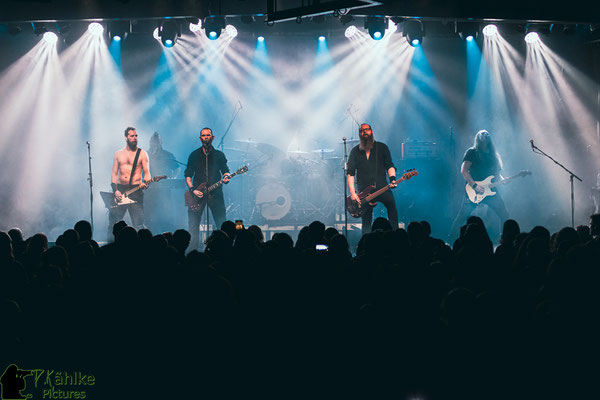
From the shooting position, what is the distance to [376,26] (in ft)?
38.9

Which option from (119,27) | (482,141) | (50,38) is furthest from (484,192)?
(50,38)

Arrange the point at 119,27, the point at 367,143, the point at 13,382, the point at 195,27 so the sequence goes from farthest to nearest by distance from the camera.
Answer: the point at 195,27 → the point at 119,27 → the point at 367,143 → the point at 13,382

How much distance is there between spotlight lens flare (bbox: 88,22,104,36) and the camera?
13.6 metres

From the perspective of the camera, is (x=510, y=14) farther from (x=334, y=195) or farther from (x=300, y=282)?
(x=300, y=282)

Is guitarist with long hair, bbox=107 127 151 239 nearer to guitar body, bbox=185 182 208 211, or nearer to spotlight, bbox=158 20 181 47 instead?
guitar body, bbox=185 182 208 211

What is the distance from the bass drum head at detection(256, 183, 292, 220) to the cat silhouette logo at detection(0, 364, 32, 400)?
10567 millimetres

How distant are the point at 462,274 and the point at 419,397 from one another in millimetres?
1225

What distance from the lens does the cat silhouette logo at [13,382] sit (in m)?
3.60

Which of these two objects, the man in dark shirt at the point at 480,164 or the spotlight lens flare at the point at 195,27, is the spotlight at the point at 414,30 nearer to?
the man in dark shirt at the point at 480,164

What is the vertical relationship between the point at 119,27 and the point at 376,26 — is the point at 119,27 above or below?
above

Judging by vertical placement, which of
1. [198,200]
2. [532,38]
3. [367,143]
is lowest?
[198,200]

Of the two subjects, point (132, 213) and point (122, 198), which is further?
point (132, 213)

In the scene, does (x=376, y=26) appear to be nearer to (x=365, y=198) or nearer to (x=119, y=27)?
(x=365, y=198)

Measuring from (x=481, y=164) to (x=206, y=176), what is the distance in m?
5.70
